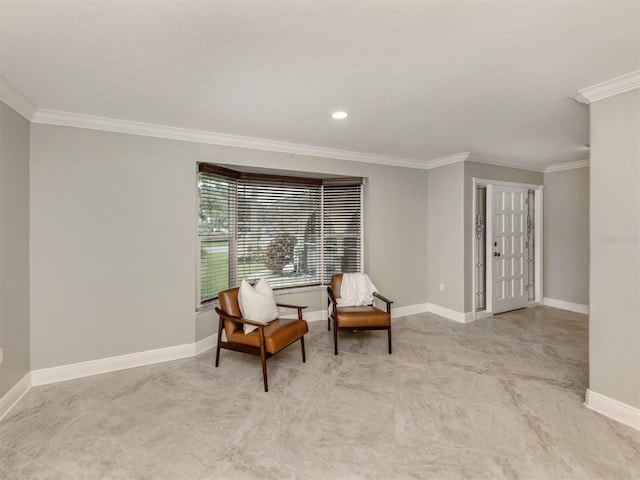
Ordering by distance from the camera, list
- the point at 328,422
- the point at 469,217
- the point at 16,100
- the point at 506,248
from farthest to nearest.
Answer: the point at 506,248 → the point at 469,217 → the point at 16,100 → the point at 328,422

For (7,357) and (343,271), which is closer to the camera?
(7,357)

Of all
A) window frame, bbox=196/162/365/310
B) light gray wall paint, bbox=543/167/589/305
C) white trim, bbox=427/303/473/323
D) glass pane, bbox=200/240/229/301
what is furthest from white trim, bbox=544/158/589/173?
glass pane, bbox=200/240/229/301

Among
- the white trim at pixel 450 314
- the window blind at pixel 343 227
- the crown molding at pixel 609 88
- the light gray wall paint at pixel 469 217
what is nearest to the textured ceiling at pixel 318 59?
the crown molding at pixel 609 88

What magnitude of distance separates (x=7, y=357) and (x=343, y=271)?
3536 mm

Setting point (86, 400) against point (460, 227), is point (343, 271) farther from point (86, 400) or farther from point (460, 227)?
point (86, 400)

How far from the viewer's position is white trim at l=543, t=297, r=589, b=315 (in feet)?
15.8

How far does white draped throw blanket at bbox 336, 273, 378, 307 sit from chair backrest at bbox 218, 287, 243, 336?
1.30 metres

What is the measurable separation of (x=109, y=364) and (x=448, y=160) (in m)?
4.80

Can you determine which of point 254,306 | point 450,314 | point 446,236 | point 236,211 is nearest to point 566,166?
point 446,236

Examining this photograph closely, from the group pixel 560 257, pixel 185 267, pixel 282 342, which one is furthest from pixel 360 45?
pixel 560 257

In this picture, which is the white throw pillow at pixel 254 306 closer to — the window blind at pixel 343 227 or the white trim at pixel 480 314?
the window blind at pixel 343 227

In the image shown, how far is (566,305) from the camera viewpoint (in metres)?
5.02

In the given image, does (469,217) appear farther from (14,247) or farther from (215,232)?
(14,247)

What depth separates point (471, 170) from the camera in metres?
4.37
